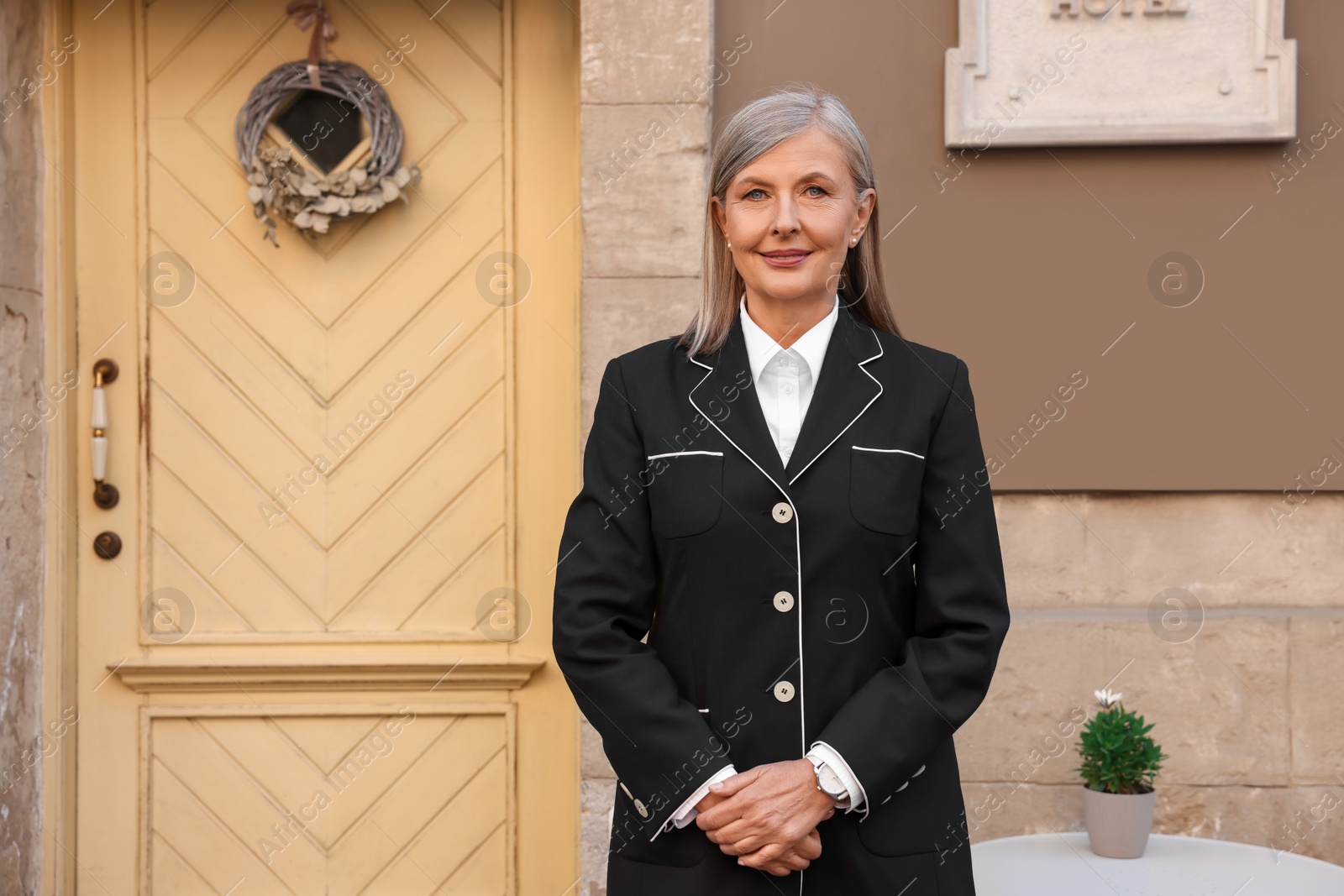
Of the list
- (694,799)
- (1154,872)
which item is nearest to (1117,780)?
(1154,872)

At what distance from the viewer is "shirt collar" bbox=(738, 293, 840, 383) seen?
173 centimetres

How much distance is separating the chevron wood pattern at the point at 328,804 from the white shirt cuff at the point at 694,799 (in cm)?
196

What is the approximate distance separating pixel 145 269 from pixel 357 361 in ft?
2.27

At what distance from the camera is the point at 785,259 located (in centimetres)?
165

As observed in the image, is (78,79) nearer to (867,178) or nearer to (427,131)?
(427,131)

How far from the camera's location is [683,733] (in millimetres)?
1545

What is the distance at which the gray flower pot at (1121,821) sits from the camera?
2574 millimetres

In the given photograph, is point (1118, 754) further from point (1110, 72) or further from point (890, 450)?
point (1110, 72)

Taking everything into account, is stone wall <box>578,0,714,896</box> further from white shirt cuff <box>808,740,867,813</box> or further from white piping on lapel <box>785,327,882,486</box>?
white shirt cuff <box>808,740,867,813</box>

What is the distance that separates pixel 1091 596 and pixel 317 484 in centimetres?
225

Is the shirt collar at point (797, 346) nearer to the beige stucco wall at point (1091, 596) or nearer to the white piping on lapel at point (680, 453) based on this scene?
the white piping on lapel at point (680, 453)

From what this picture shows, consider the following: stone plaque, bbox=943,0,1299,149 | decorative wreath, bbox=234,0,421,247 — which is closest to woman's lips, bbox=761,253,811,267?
stone plaque, bbox=943,0,1299,149

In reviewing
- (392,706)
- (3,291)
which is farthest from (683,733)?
(3,291)

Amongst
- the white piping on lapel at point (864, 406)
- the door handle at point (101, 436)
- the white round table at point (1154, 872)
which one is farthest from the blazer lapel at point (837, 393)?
the door handle at point (101, 436)
